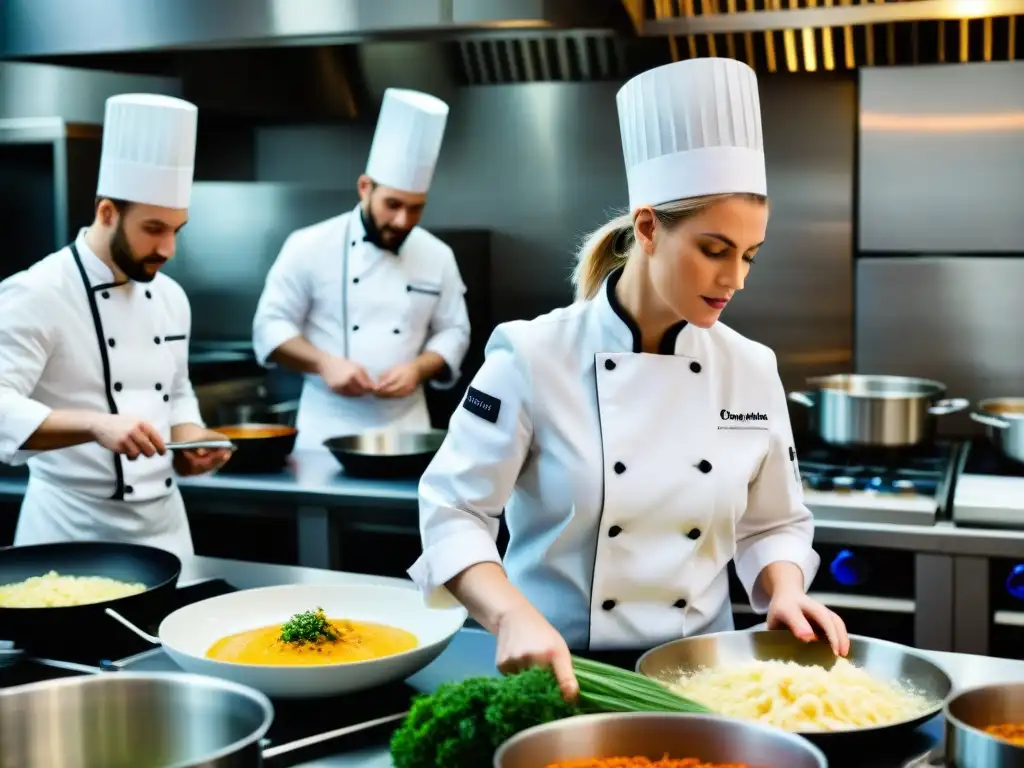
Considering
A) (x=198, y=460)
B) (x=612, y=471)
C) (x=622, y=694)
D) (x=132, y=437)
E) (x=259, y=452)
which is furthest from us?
(x=259, y=452)

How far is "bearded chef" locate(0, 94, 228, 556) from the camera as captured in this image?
2.63 m

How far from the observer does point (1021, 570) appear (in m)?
2.82

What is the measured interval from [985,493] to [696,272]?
168 cm

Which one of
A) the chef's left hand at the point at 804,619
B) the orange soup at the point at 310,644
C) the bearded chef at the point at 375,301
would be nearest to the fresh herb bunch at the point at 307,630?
the orange soup at the point at 310,644

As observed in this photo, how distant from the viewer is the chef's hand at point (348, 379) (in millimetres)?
3762

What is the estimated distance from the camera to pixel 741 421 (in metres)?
1.80

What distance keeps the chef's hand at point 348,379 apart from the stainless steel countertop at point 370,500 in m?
0.22

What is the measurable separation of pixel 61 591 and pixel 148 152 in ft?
3.98

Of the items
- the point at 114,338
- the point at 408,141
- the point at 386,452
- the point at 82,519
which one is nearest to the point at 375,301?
the point at 408,141

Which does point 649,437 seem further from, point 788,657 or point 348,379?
Result: point 348,379

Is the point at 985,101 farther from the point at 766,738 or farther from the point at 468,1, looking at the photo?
the point at 766,738

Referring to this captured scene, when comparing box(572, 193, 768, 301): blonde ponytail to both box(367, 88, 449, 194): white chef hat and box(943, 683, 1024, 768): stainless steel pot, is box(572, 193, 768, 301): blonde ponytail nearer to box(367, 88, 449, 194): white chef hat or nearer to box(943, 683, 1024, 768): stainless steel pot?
box(943, 683, 1024, 768): stainless steel pot

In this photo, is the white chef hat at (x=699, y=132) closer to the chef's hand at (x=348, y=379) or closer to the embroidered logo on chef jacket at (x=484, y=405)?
the embroidered logo on chef jacket at (x=484, y=405)

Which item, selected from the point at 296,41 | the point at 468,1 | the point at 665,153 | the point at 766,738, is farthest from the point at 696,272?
the point at 296,41
